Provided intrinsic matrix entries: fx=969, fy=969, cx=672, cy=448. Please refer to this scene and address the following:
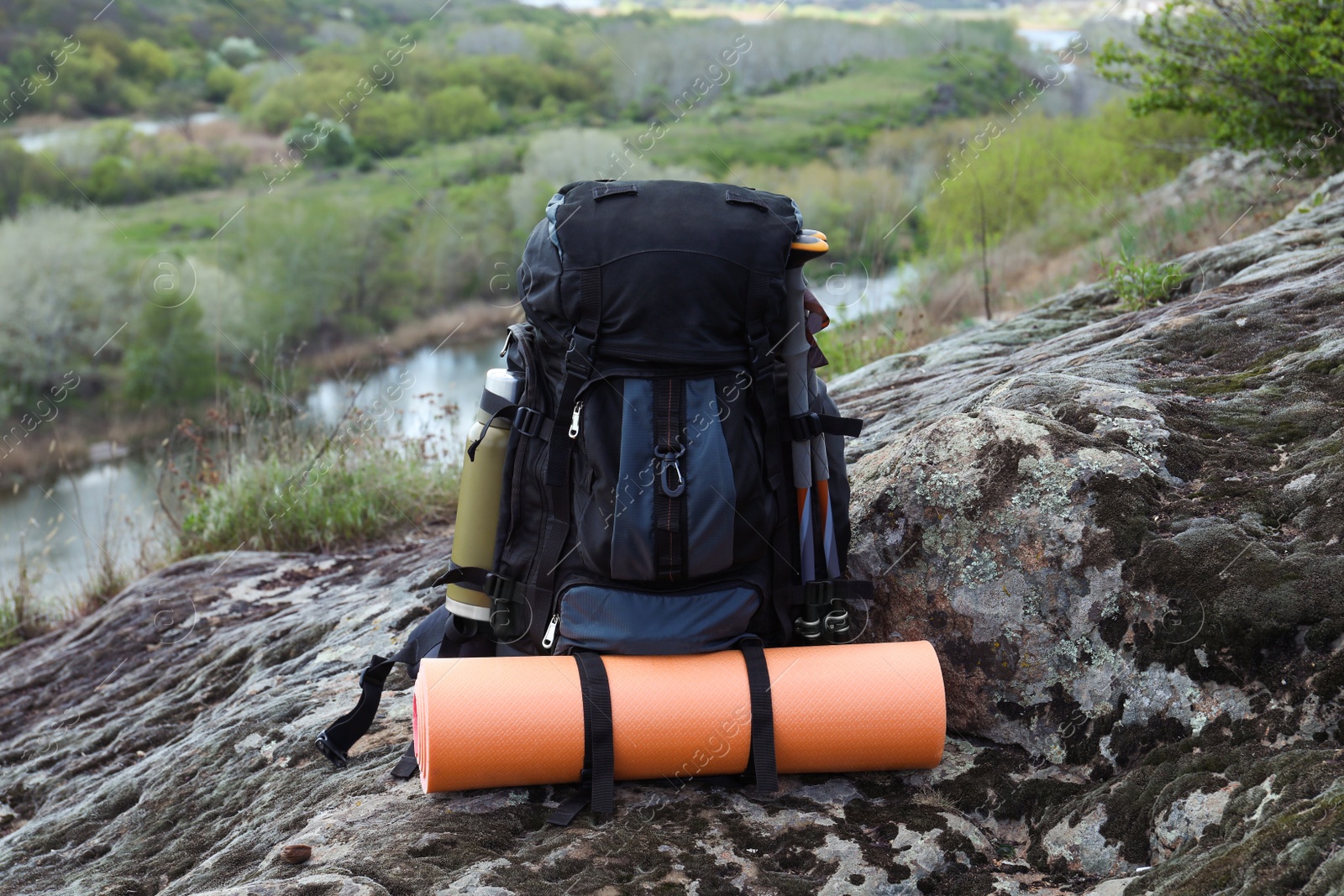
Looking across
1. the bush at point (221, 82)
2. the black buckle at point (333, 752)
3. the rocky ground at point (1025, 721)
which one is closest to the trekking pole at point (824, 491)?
the rocky ground at point (1025, 721)

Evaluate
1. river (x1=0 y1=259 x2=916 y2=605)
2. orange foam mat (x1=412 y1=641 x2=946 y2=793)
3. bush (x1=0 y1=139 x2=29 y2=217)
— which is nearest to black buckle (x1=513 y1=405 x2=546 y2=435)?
orange foam mat (x1=412 y1=641 x2=946 y2=793)

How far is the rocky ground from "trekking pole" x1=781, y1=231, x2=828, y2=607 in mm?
258

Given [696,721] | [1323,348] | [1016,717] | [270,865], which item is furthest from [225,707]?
[1323,348]

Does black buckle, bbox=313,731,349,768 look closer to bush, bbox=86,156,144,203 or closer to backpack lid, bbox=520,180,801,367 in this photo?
backpack lid, bbox=520,180,801,367

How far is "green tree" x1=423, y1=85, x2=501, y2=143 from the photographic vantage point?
49844 millimetres

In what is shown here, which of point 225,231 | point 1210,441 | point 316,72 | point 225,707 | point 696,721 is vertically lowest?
point 225,707

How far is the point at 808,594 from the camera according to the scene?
2576 millimetres

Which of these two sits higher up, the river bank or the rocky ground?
the river bank

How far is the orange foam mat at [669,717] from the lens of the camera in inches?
88.4

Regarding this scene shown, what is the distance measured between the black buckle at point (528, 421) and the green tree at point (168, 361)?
2590 cm

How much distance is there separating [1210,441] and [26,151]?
47.6m

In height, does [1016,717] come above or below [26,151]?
below

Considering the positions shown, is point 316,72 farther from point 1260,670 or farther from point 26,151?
point 1260,670

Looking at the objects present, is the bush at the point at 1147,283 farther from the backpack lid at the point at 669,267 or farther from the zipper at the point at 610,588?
the zipper at the point at 610,588
